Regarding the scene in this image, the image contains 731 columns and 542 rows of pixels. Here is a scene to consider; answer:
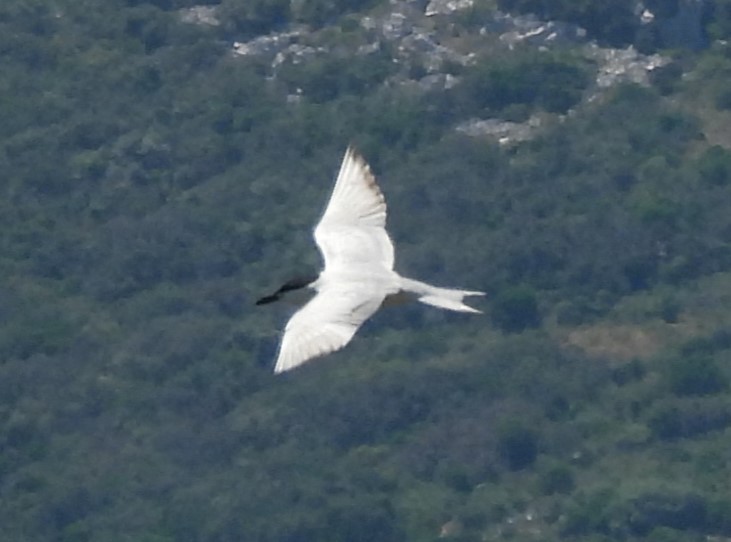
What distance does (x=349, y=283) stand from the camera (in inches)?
578

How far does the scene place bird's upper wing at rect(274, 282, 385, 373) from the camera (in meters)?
12.9

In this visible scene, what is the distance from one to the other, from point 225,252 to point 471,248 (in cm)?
405

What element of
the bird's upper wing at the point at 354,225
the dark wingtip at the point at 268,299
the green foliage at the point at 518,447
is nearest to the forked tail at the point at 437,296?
the dark wingtip at the point at 268,299

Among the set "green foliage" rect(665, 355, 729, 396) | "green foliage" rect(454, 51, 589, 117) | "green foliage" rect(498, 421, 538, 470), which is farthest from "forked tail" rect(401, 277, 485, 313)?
"green foliage" rect(454, 51, 589, 117)

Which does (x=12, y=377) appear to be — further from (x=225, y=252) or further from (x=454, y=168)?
(x=454, y=168)

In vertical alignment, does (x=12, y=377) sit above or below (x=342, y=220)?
below

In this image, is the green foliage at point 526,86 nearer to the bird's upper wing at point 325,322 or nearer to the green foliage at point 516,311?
the green foliage at point 516,311

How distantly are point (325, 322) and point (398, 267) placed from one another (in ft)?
105

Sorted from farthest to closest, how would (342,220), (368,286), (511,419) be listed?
(511,419), (342,220), (368,286)

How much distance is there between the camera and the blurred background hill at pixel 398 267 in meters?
42.2

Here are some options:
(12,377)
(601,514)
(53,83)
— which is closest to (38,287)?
(12,377)

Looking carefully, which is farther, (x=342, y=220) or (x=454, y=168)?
(x=454, y=168)

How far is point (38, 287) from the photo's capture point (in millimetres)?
47781

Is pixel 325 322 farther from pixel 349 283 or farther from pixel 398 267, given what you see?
pixel 398 267
